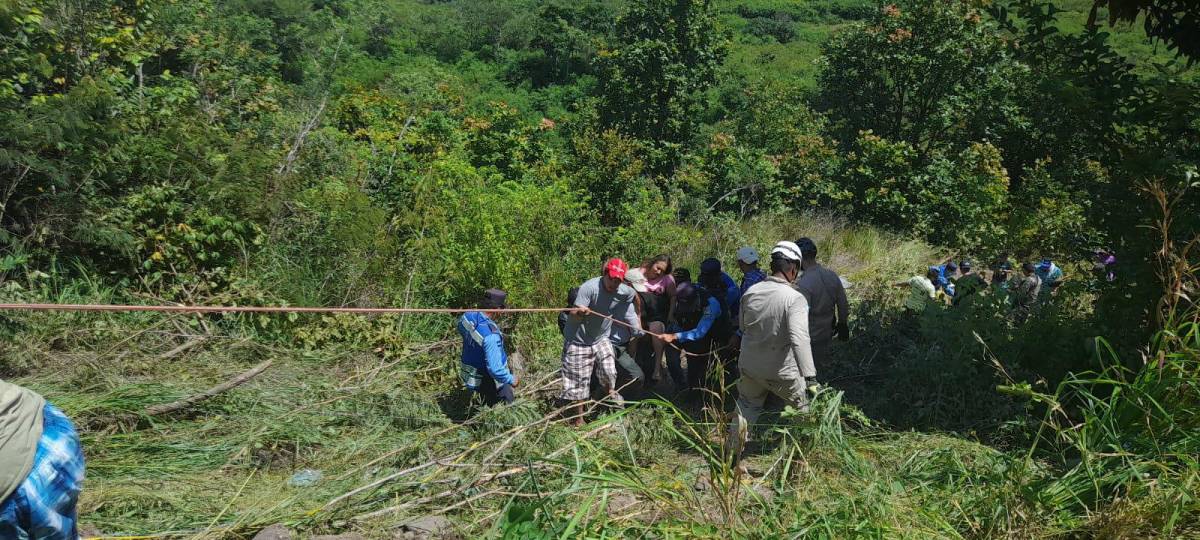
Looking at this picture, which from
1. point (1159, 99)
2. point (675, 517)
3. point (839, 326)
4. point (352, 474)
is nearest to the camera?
point (675, 517)

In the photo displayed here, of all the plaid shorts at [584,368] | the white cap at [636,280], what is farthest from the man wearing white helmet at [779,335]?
the white cap at [636,280]

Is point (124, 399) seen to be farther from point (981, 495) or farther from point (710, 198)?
point (710, 198)

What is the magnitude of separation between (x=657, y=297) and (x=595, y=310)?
1.03m

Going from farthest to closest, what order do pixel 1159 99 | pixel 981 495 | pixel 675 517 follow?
pixel 1159 99
pixel 981 495
pixel 675 517

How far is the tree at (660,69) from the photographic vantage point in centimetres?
1248

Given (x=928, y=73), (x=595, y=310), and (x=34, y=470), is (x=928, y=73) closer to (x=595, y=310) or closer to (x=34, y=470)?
(x=595, y=310)

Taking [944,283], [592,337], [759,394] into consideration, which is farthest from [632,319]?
[944,283]

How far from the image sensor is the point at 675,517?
11.5 feet

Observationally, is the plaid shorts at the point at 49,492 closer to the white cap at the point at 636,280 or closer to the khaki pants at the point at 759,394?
the khaki pants at the point at 759,394

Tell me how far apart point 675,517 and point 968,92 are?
11.0 m

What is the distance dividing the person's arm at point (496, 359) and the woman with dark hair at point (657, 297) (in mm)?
1353

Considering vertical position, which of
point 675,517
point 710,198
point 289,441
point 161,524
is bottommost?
point 710,198

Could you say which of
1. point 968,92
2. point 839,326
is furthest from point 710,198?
point 839,326

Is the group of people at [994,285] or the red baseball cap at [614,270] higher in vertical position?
the red baseball cap at [614,270]
